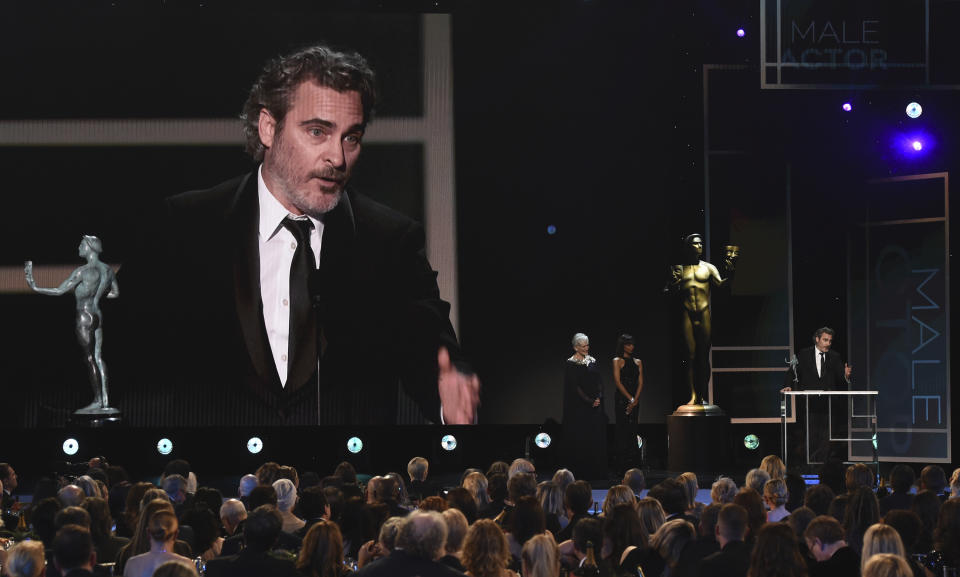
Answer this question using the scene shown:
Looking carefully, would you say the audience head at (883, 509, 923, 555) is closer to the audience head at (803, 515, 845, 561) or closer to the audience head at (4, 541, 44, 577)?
the audience head at (803, 515, 845, 561)

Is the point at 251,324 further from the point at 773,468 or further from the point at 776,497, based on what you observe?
the point at 776,497

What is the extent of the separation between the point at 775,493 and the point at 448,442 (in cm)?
703

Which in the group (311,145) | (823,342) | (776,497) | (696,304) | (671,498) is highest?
(311,145)

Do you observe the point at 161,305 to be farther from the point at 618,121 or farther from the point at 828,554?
the point at 828,554

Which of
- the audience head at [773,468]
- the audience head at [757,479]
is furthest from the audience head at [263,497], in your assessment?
the audience head at [773,468]

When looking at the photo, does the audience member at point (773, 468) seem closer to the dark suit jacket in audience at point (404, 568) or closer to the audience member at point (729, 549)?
the audience member at point (729, 549)

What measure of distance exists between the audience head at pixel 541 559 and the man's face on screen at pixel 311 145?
31.3 ft

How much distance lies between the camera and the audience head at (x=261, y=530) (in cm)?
508

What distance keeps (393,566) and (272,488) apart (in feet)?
7.88

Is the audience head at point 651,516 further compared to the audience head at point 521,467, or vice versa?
the audience head at point 521,467

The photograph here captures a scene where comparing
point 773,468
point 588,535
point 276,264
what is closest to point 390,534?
point 588,535

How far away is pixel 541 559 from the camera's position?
5.13 metres

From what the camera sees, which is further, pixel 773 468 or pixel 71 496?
pixel 773 468

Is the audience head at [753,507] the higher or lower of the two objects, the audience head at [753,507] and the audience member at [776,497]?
the higher
